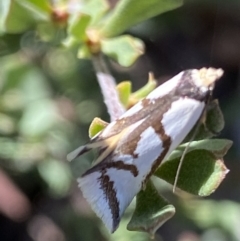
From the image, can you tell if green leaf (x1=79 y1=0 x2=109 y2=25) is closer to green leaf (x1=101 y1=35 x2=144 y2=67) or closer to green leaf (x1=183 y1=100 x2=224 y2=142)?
green leaf (x1=101 y1=35 x2=144 y2=67)

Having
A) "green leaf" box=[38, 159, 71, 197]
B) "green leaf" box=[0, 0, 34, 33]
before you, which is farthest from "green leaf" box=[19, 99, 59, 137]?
"green leaf" box=[0, 0, 34, 33]

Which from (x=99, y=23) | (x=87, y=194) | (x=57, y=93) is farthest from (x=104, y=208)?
(x=57, y=93)

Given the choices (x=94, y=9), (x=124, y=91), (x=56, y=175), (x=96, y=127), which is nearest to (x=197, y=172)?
(x=96, y=127)

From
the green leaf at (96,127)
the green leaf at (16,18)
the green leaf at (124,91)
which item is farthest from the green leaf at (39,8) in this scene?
the green leaf at (96,127)

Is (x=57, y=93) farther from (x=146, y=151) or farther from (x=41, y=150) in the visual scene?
(x=146, y=151)

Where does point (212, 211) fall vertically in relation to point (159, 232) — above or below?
above

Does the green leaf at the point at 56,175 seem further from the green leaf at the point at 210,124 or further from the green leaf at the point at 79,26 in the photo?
the green leaf at the point at 210,124
